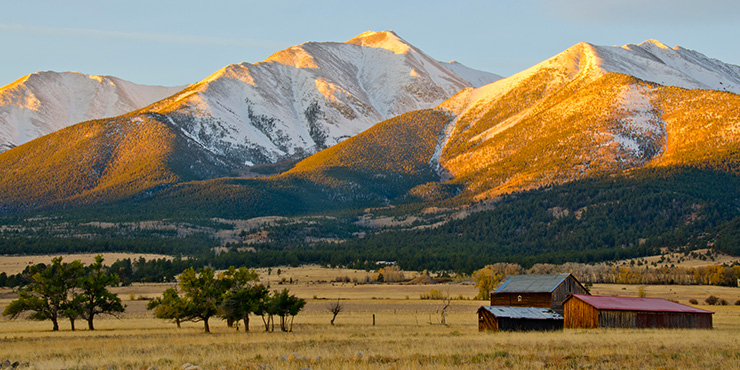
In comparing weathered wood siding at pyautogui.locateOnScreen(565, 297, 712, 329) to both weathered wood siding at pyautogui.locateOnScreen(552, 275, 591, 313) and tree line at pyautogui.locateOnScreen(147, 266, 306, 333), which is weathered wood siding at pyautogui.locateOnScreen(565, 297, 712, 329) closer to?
weathered wood siding at pyautogui.locateOnScreen(552, 275, 591, 313)

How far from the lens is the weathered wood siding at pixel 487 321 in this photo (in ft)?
169

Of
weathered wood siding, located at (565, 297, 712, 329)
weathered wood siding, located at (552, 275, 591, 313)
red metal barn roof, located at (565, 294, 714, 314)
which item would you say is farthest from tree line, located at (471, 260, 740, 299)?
weathered wood siding, located at (565, 297, 712, 329)

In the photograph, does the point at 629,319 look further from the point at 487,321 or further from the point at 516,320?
the point at 487,321

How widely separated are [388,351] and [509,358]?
5.62 metres

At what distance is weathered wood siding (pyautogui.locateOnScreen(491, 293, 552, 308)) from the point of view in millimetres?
59125

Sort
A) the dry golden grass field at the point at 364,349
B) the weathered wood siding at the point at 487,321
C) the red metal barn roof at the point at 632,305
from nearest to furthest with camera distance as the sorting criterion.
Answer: the dry golden grass field at the point at 364,349, the weathered wood siding at the point at 487,321, the red metal barn roof at the point at 632,305

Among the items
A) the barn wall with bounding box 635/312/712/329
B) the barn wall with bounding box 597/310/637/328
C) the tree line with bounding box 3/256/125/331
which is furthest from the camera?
the tree line with bounding box 3/256/125/331

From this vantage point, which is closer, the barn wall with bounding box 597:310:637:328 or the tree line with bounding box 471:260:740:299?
the barn wall with bounding box 597:310:637:328

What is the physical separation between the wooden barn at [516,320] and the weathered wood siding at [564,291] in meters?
3.27

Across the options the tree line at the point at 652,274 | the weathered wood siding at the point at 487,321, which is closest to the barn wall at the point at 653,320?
the weathered wood siding at the point at 487,321

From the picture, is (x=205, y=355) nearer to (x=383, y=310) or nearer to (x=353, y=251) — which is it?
(x=383, y=310)

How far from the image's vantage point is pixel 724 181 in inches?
7830

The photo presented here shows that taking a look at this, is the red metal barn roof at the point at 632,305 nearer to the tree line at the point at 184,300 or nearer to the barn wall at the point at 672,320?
the barn wall at the point at 672,320

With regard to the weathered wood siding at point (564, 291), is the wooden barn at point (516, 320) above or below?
below
